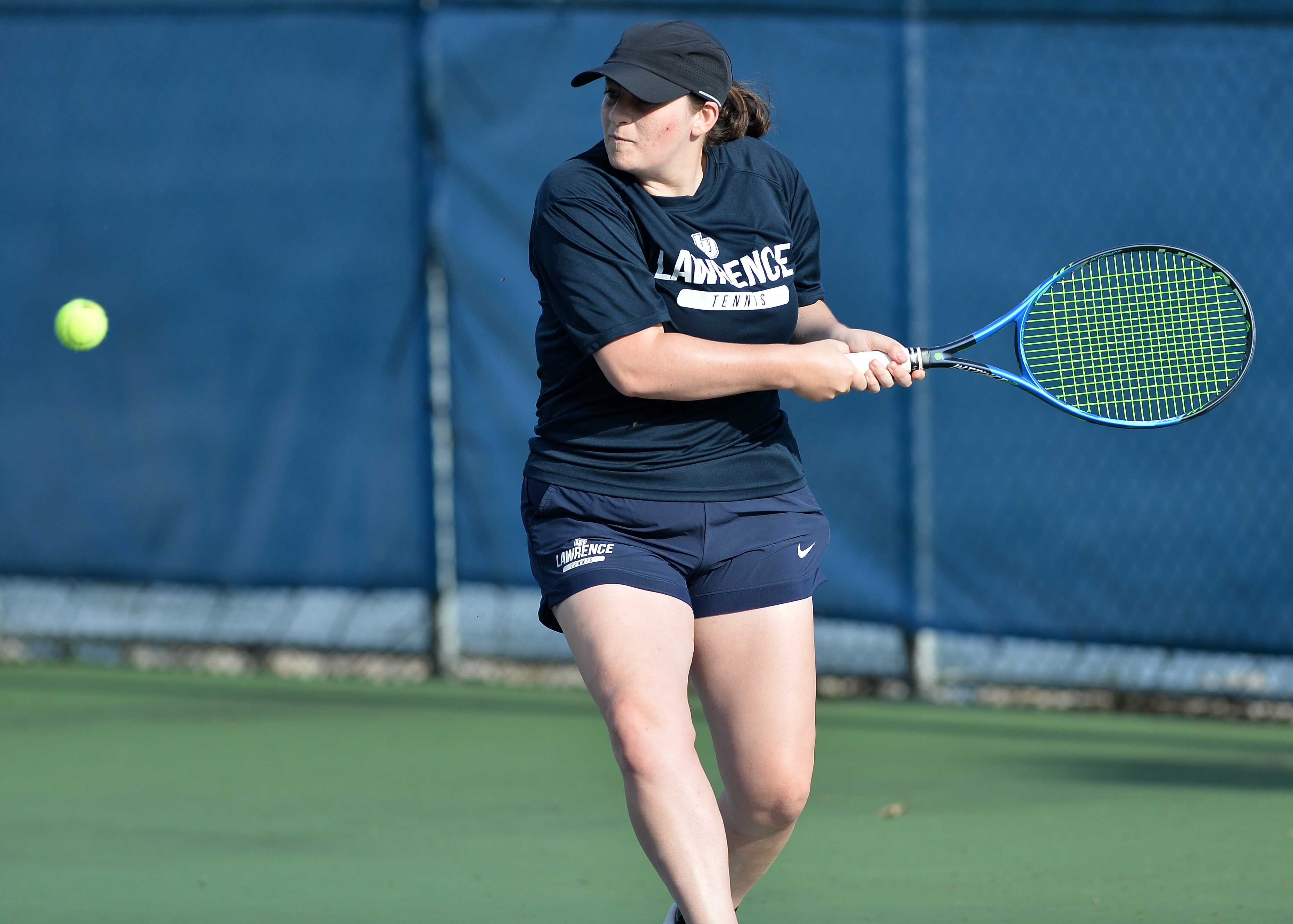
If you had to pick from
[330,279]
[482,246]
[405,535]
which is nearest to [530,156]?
[482,246]

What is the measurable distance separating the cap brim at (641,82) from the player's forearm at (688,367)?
1.13ft

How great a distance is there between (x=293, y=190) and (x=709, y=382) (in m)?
3.82

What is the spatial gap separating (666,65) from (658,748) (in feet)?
3.30

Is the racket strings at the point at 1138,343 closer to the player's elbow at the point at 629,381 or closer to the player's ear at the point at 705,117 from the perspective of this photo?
the player's ear at the point at 705,117

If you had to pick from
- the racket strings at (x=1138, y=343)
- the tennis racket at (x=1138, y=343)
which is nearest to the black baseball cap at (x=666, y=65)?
the tennis racket at (x=1138, y=343)

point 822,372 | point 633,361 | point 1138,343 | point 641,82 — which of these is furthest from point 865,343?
point 1138,343

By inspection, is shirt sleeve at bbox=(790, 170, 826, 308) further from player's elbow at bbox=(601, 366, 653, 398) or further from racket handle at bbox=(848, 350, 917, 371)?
player's elbow at bbox=(601, 366, 653, 398)

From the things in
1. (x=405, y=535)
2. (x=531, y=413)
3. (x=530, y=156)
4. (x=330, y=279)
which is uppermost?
(x=530, y=156)

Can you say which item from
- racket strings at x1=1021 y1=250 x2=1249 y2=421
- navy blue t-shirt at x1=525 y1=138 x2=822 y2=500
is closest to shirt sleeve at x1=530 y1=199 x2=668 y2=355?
navy blue t-shirt at x1=525 y1=138 x2=822 y2=500

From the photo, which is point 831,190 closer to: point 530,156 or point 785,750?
point 530,156

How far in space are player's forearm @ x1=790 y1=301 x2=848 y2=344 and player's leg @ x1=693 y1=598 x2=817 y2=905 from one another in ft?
1.51

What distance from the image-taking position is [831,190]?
5766 mm

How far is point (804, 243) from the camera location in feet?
10.7

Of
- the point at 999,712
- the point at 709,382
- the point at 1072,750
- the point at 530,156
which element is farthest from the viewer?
Answer: the point at 530,156
